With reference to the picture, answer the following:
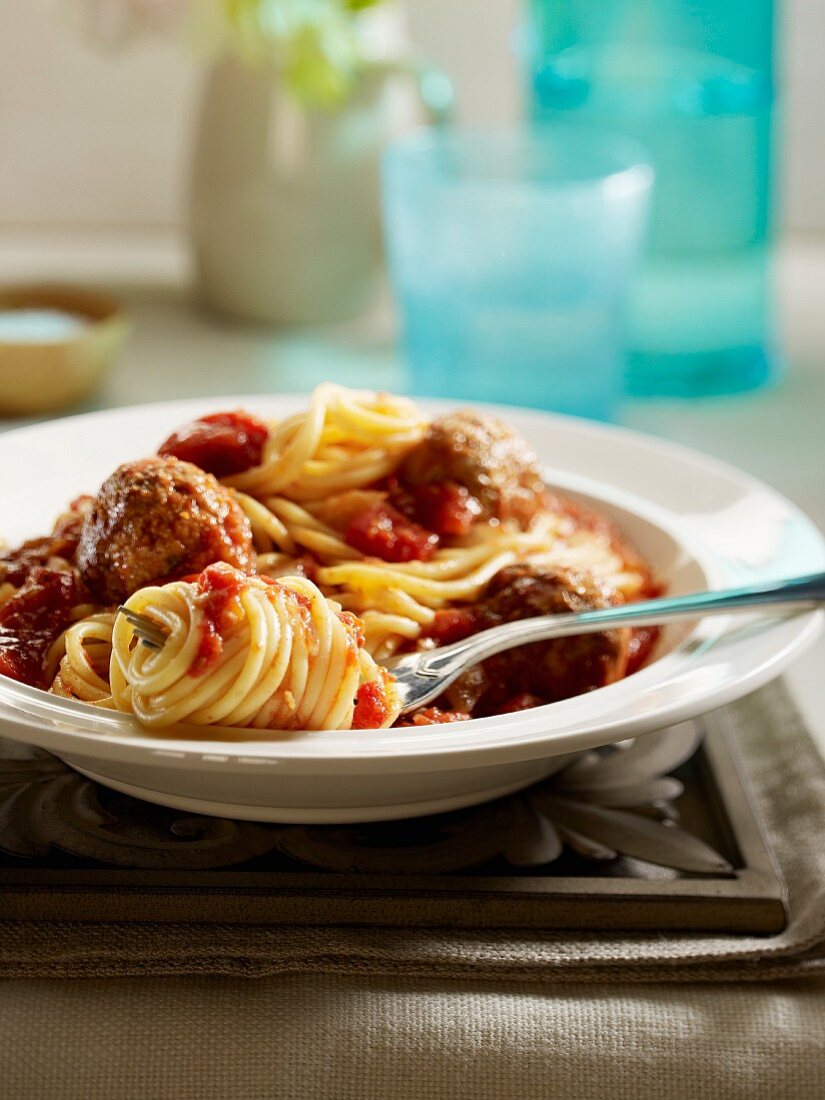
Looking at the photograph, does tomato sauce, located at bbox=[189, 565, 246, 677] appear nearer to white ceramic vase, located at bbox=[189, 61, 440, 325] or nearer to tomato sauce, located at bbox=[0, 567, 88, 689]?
tomato sauce, located at bbox=[0, 567, 88, 689]

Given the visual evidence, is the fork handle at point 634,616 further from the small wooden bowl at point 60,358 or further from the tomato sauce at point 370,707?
the small wooden bowl at point 60,358

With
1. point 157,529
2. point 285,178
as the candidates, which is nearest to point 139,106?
point 285,178

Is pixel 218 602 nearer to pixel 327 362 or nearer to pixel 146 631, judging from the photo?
pixel 146 631

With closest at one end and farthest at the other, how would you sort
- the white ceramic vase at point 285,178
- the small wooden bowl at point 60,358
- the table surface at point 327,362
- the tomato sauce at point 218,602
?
the tomato sauce at point 218,602, the small wooden bowl at point 60,358, the table surface at point 327,362, the white ceramic vase at point 285,178

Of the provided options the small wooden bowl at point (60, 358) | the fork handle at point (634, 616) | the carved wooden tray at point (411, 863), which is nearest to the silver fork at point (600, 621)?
the fork handle at point (634, 616)

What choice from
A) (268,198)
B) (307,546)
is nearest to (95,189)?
(268,198)

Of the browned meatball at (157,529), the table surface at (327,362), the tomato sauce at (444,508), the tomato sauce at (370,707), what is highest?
the browned meatball at (157,529)

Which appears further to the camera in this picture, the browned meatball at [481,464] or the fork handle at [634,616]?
the browned meatball at [481,464]
